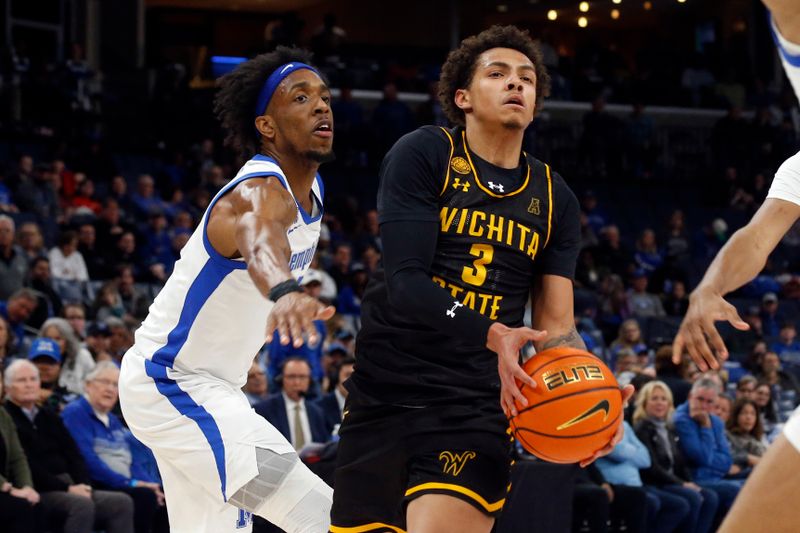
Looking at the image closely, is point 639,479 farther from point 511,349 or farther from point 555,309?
point 511,349

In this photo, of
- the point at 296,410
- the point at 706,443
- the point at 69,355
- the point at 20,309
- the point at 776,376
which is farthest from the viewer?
the point at 776,376

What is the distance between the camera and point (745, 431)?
464 inches

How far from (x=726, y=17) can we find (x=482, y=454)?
2399 cm

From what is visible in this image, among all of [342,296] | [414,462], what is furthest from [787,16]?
[342,296]

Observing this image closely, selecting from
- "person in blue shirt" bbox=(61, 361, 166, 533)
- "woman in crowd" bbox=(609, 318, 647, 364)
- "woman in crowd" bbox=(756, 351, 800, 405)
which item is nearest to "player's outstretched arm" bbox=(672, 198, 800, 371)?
"person in blue shirt" bbox=(61, 361, 166, 533)

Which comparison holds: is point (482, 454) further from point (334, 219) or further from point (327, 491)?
point (334, 219)

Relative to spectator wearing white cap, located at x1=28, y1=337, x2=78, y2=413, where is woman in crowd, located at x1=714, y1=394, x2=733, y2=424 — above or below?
below

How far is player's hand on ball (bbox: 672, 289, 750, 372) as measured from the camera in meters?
3.21

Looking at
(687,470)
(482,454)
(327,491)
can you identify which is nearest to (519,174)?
(482,454)

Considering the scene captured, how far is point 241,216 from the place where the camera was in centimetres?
414

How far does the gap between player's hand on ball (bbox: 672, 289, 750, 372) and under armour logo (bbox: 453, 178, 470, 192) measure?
1.34 metres

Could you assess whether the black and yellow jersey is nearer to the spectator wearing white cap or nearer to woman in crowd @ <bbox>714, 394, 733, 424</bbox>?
the spectator wearing white cap

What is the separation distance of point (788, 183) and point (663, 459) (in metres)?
7.81

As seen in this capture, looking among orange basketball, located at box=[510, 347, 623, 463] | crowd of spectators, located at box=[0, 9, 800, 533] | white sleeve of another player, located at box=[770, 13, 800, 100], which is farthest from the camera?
crowd of spectators, located at box=[0, 9, 800, 533]
